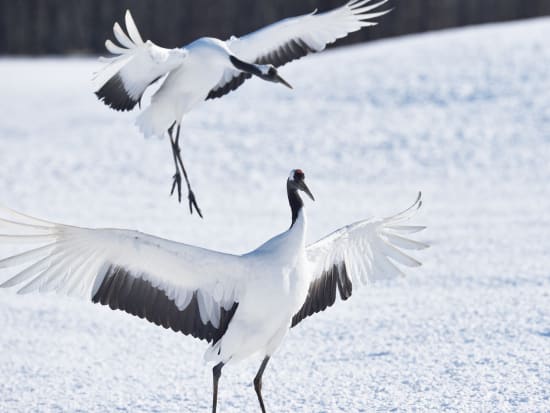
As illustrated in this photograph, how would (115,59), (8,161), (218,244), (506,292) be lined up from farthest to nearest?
(8,161), (218,244), (506,292), (115,59)

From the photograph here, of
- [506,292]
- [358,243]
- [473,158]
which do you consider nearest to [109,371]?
[358,243]

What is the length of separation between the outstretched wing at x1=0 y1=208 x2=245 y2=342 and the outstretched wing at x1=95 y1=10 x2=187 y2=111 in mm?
604

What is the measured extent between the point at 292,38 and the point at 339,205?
482 cm

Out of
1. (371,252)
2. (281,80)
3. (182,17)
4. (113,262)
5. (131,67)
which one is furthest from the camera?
(182,17)

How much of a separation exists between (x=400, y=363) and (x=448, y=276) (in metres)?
1.97

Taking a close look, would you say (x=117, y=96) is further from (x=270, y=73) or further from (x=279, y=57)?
(x=279, y=57)

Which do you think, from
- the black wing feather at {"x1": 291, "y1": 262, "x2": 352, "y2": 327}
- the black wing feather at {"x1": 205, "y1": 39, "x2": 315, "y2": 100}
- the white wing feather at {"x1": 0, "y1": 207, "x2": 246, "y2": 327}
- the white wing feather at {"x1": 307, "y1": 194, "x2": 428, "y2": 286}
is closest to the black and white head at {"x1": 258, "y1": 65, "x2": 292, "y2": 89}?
the white wing feather at {"x1": 0, "y1": 207, "x2": 246, "y2": 327}

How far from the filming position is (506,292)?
637 cm

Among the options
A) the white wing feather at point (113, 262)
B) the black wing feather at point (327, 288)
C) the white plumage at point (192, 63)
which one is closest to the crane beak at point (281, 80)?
the white plumage at point (192, 63)

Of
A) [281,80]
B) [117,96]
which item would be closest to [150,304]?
[117,96]

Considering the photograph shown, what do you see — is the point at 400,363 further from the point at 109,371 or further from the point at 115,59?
the point at 115,59

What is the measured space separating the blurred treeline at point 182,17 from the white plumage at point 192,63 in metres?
10.4

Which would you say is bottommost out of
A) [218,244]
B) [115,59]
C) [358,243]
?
[218,244]

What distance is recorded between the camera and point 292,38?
4875 millimetres
